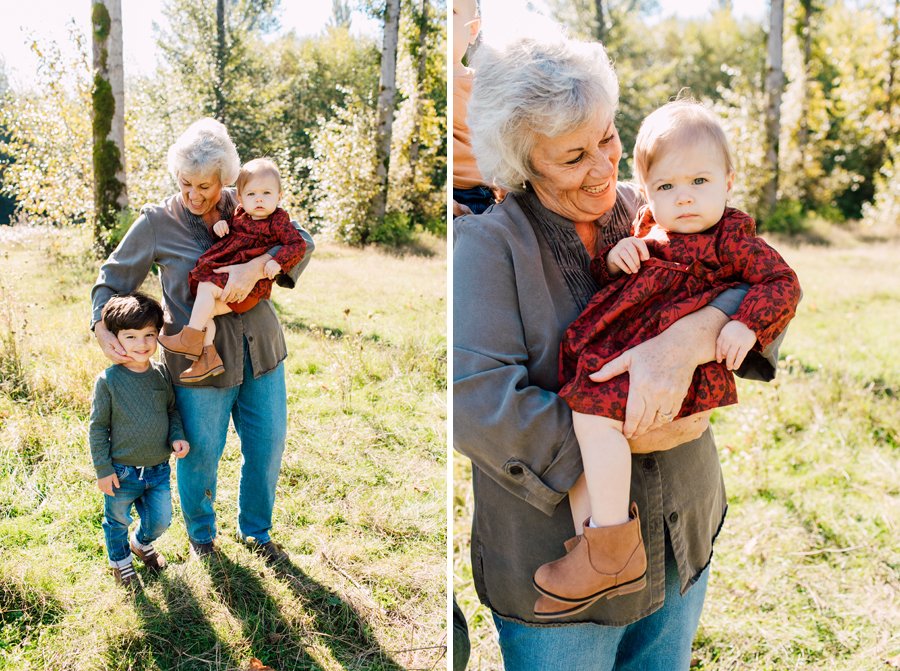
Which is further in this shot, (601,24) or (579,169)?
(601,24)

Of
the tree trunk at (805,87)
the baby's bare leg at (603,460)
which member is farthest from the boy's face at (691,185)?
the tree trunk at (805,87)

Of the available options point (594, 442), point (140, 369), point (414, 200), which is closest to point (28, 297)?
point (140, 369)

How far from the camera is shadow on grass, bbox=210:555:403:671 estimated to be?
7.76 feet

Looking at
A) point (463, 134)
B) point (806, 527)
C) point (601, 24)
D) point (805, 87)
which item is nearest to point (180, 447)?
point (463, 134)

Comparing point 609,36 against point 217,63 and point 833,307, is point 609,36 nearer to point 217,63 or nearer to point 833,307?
point 833,307

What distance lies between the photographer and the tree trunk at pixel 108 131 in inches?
90.1

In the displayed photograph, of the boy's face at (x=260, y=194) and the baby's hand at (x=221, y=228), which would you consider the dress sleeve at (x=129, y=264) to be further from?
the boy's face at (x=260, y=194)

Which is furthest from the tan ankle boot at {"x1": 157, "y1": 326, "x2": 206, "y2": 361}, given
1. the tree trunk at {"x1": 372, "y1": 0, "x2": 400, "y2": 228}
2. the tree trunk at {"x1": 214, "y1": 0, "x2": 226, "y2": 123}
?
the tree trunk at {"x1": 372, "y1": 0, "x2": 400, "y2": 228}

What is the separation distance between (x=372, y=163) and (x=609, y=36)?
13081mm

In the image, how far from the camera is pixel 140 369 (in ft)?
7.31

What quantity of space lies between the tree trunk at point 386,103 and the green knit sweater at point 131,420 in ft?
3.85

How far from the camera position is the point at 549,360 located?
57.7 inches

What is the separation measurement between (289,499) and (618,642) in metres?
1.34

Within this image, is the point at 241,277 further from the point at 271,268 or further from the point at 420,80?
the point at 420,80
